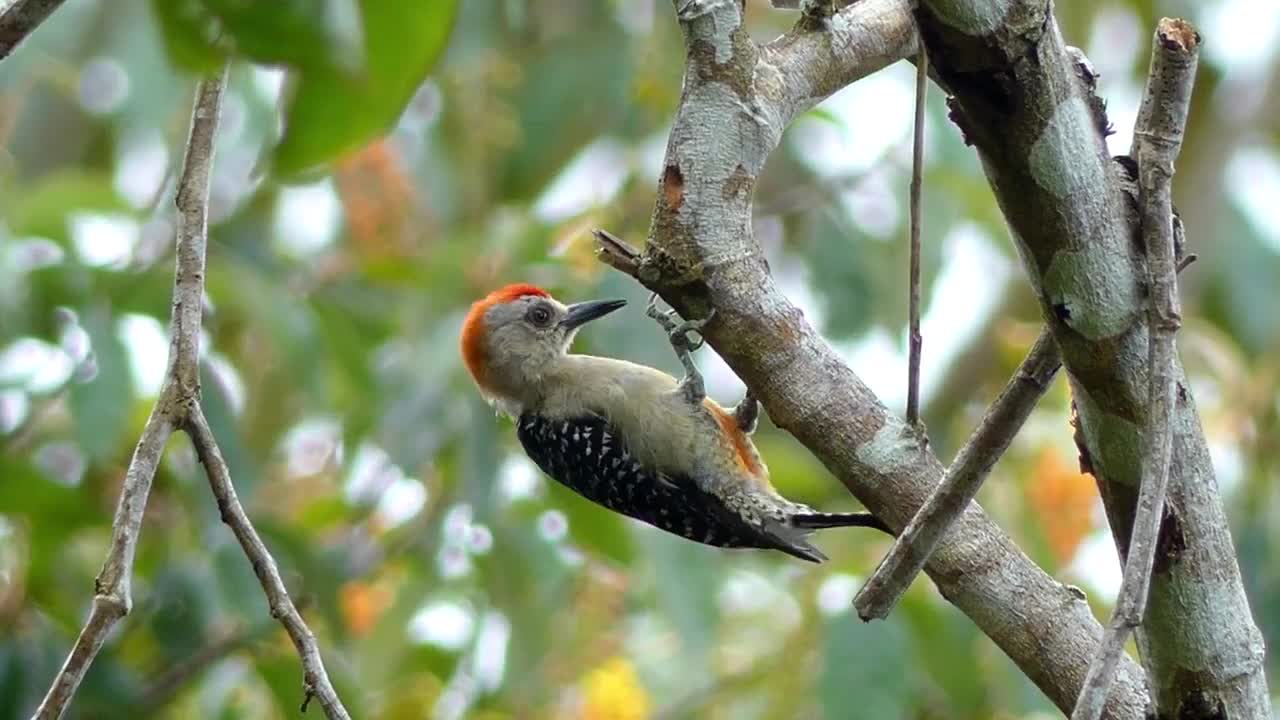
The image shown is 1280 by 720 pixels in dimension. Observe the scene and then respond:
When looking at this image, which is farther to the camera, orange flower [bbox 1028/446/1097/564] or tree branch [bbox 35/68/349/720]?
orange flower [bbox 1028/446/1097/564]

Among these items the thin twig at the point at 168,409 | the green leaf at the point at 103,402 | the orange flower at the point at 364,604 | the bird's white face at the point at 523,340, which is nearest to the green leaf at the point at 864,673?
the bird's white face at the point at 523,340

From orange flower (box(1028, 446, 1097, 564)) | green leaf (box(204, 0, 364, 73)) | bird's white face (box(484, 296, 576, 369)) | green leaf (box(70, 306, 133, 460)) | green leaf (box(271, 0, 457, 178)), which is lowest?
green leaf (box(204, 0, 364, 73))

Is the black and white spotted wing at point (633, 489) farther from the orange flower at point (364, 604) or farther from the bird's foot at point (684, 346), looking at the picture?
the orange flower at point (364, 604)

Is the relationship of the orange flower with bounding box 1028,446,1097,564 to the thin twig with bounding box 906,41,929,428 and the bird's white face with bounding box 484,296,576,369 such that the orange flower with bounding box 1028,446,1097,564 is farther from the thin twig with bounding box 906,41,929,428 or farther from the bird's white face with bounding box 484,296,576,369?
the thin twig with bounding box 906,41,929,428

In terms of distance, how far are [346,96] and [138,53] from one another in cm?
371

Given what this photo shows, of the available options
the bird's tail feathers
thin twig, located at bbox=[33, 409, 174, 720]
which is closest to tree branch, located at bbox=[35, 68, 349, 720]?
thin twig, located at bbox=[33, 409, 174, 720]

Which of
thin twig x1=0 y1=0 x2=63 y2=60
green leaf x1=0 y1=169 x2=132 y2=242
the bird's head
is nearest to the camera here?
thin twig x1=0 y1=0 x2=63 y2=60

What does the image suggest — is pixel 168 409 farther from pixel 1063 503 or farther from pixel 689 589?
pixel 1063 503

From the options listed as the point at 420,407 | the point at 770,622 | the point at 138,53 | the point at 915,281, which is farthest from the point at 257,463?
the point at 915,281

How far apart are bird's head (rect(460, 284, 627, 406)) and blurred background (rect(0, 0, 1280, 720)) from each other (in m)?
0.07

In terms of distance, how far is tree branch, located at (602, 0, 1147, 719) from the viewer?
2.74m

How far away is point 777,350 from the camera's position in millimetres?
2822

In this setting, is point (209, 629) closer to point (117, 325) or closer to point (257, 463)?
point (257, 463)

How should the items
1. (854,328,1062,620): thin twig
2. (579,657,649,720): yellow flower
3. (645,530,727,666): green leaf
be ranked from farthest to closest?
(579,657,649,720): yellow flower → (645,530,727,666): green leaf → (854,328,1062,620): thin twig
